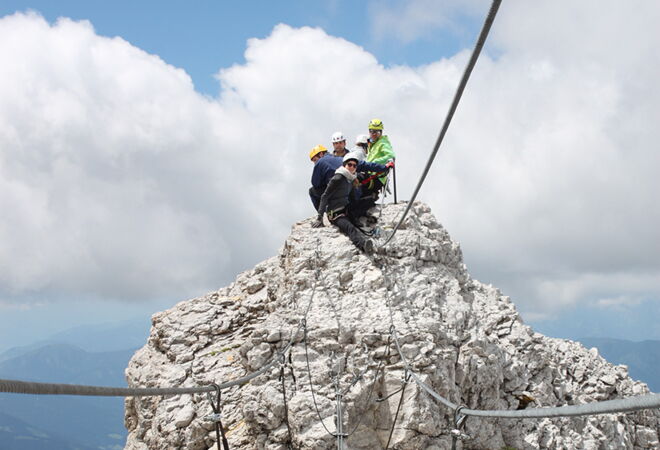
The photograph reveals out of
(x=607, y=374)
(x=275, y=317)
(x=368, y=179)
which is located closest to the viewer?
(x=275, y=317)

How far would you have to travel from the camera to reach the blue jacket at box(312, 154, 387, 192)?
16234mm

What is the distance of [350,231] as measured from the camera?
48.9ft

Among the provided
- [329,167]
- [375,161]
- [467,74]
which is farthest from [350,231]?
[467,74]

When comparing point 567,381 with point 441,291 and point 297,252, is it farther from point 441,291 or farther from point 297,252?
point 297,252

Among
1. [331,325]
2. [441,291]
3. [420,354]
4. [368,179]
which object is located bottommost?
[420,354]

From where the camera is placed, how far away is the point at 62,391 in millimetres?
4266

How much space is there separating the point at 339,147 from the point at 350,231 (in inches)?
139

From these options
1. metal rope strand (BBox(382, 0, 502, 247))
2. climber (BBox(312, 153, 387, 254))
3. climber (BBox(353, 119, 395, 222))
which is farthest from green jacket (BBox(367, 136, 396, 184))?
metal rope strand (BBox(382, 0, 502, 247))

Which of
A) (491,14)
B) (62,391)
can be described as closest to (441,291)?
(491,14)

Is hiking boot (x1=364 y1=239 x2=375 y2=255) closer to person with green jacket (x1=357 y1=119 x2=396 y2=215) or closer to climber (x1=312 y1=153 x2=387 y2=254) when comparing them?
climber (x1=312 y1=153 x2=387 y2=254)

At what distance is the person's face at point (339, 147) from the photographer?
55.9 ft

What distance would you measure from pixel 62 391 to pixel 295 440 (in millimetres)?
7357

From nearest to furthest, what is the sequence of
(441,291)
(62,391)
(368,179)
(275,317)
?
1. (62,391)
2. (275,317)
3. (441,291)
4. (368,179)

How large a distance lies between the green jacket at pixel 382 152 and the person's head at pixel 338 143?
103 cm
